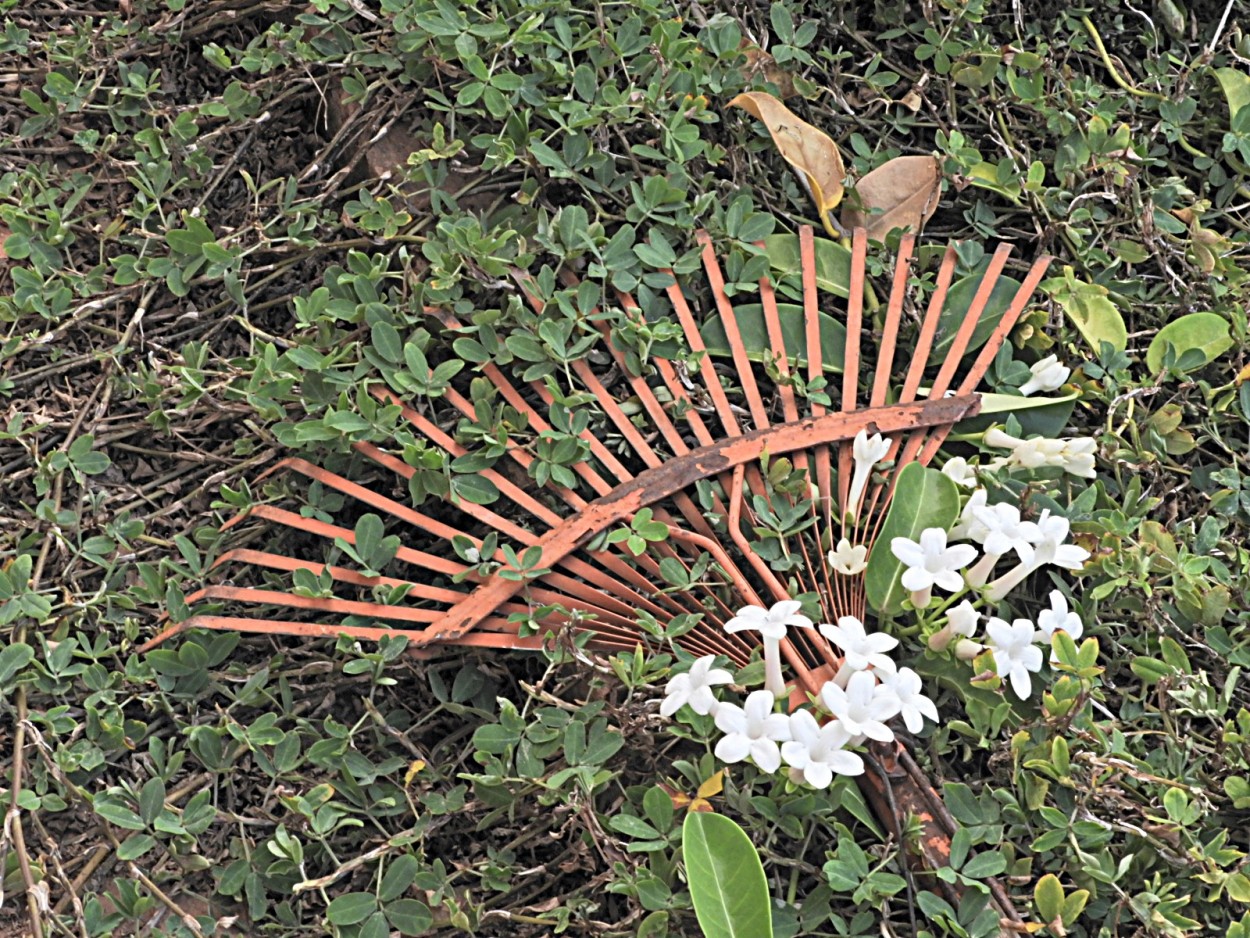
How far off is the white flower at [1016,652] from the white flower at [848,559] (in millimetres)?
225

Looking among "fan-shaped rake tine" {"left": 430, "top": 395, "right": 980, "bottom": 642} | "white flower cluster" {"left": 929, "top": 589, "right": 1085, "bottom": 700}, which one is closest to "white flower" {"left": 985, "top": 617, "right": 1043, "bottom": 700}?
"white flower cluster" {"left": 929, "top": 589, "right": 1085, "bottom": 700}

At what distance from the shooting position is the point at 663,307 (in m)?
2.24

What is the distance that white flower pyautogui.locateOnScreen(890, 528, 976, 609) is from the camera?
179 cm

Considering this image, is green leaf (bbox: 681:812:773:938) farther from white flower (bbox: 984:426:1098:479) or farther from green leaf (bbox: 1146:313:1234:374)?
green leaf (bbox: 1146:313:1234:374)

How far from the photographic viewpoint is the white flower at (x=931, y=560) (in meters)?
1.79

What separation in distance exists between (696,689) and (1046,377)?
3.24ft

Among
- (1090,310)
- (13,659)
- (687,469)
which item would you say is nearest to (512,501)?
(687,469)

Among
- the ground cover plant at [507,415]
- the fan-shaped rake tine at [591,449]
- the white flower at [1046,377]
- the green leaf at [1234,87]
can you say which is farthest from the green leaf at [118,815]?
the green leaf at [1234,87]

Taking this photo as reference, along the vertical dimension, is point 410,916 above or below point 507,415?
below

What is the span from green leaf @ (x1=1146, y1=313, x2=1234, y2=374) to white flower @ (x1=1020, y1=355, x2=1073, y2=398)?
239mm

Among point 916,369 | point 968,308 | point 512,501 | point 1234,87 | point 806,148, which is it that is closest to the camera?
point 512,501

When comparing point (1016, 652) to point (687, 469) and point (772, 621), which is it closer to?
point (772, 621)

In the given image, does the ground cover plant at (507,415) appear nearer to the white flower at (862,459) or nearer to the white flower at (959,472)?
the white flower at (959,472)

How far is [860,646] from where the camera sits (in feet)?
5.66
